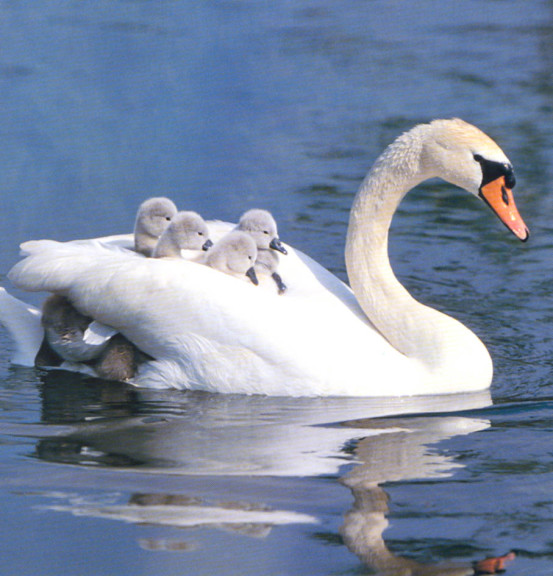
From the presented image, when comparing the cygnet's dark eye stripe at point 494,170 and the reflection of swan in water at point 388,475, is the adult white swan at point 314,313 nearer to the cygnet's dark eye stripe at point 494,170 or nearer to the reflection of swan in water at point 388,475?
the cygnet's dark eye stripe at point 494,170

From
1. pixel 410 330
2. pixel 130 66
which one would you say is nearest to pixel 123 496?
pixel 410 330

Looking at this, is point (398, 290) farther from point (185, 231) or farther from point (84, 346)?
point (84, 346)

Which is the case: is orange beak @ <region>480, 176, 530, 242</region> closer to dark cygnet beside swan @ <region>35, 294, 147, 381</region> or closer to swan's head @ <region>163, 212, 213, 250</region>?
swan's head @ <region>163, 212, 213, 250</region>

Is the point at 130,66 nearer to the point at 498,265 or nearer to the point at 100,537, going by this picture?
the point at 498,265

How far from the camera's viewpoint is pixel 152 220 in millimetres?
7418

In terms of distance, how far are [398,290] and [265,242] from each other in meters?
0.69

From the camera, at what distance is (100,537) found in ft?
A: 16.4

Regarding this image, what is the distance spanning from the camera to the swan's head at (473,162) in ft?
22.5

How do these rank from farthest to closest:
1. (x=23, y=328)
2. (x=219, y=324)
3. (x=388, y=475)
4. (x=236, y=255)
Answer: (x=23, y=328)
(x=236, y=255)
(x=219, y=324)
(x=388, y=475)

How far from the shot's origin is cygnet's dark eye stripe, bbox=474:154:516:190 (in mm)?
6836

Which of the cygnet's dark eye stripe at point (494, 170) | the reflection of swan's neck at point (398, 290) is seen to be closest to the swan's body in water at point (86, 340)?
the reflection of swan's neck at point (398, 290)

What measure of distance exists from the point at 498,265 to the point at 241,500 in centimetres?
368

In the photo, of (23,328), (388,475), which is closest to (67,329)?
(23,328)

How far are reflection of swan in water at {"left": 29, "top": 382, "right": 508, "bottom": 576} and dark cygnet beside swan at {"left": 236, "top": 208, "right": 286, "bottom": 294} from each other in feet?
2.48
